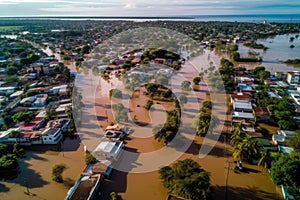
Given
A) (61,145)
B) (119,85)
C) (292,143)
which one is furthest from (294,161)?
(119,85)

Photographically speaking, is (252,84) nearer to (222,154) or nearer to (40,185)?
(222,154)

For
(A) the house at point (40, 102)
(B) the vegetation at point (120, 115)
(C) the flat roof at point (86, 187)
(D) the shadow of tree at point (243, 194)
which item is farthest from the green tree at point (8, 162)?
(D) the shadow of tree at point (243, 194)

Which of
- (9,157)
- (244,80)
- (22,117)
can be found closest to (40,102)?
(22,117)

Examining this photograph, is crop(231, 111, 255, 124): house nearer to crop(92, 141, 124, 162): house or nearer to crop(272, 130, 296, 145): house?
crop(272, 130, 296, 145): house

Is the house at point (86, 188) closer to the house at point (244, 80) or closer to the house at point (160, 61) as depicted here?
the house at point (244, 80)

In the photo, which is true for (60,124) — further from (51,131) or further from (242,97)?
(242,97)
